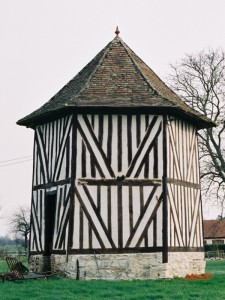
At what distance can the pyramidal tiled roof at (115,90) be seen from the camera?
1681 cm

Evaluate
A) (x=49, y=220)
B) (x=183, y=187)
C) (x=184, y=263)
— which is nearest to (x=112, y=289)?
(x=184, y=263)

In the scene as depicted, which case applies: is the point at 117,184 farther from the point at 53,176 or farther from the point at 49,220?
the point at 49,220

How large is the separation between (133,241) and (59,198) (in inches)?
118

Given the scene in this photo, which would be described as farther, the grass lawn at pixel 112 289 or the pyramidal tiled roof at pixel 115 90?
the pyramidal tiled roof at pixel 115 90

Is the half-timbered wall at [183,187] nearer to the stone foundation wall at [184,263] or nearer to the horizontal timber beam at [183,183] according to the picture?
the horizontal timber beam at [183,183]

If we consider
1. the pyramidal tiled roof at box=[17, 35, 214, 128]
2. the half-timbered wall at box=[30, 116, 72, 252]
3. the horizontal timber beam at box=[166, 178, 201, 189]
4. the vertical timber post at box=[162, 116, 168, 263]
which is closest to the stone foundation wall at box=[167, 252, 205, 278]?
the vertical timber post at box=[162, 116, 168, 263]

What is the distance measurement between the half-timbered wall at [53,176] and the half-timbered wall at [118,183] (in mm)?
520

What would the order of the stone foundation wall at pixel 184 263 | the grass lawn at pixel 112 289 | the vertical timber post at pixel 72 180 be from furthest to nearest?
the stone foundation wall at pixel 184 263
the vertical timber post at pixel 72 180
the grass lawn at pixel 112 289

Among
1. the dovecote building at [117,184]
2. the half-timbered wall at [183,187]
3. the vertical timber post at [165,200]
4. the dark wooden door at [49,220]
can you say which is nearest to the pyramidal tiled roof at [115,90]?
the dovecote building at [117,184]

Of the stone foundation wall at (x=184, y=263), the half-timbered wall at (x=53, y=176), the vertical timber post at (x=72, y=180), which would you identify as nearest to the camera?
the vertical timber post at (x=72, y=180)

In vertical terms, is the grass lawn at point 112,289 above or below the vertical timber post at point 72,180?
below

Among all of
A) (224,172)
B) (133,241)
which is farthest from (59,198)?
(224,172)

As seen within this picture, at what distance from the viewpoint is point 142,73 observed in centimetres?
1858

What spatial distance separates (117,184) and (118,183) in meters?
0.05
